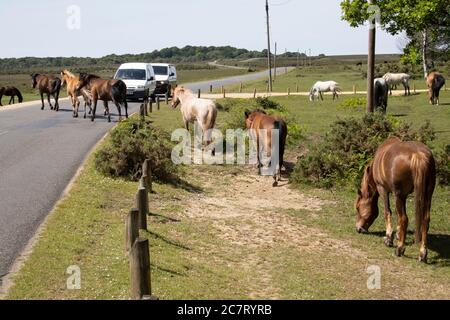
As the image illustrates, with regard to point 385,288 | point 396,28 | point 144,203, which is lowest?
point 385,288

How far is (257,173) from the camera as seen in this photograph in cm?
1722

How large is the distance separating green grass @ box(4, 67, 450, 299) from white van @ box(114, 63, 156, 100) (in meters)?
19.5

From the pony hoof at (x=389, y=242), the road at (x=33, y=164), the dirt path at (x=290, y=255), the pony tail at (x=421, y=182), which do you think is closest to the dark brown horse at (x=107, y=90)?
the road at (x=33, y=164)

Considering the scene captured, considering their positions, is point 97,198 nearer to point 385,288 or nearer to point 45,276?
point 45,276

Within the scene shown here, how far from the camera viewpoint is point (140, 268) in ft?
22.0

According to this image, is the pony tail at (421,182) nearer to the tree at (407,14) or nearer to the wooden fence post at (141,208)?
the wooden fence post at (141,208)

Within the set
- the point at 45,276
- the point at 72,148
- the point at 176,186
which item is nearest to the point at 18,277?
the point at 45,276

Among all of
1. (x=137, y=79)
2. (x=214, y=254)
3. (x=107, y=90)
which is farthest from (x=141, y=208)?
(x=137, y=79)

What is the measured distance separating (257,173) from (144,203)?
697 centimetres

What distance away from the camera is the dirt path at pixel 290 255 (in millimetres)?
8312

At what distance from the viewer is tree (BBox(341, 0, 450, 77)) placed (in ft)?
52.3

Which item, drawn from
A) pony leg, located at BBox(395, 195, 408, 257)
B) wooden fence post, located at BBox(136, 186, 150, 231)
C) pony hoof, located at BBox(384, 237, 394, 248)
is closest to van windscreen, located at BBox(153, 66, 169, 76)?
wooden fence post, located at BBox(136, 186, 150, 231)

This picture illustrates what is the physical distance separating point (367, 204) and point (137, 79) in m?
25.1
